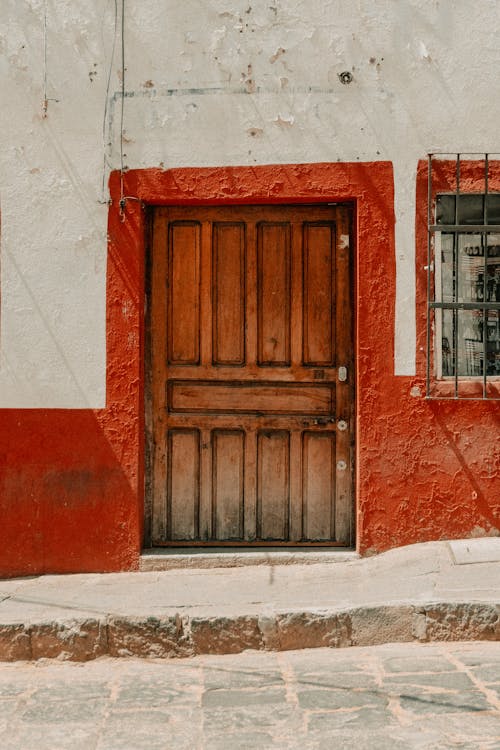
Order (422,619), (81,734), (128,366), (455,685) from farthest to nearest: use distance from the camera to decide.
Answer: (128,366), (422,619), (455,685), (81,734)

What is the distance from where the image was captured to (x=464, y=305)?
628 centimetres

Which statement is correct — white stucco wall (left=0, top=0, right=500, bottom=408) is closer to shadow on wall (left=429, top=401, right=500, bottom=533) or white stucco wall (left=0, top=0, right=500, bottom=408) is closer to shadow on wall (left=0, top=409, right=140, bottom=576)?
shadow on wall (left=0, top=409, right=140, bottom=576)

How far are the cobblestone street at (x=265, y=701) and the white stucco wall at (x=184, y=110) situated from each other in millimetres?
2054

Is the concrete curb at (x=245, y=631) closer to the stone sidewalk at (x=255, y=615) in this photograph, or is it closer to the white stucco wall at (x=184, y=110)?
the stone sidewalk at (x=255, y=615)

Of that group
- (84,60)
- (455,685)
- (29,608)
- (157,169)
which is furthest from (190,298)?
(455,685)

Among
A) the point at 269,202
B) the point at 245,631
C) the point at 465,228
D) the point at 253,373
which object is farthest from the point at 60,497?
the point at 465,228

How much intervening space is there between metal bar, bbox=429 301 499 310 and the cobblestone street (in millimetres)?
2206

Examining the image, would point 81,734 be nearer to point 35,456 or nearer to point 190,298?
point 35,456

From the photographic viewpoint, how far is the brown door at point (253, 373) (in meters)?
6.57

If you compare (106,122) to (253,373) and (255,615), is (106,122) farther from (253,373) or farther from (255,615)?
(255,615)

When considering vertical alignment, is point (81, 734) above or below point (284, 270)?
below

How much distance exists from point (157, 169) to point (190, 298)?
2.96 ft

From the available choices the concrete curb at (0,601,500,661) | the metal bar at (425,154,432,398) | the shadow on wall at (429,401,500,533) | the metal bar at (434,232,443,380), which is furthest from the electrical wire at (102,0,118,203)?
the concrete curb at (0,601,500,661)

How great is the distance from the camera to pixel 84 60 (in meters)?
6.45
